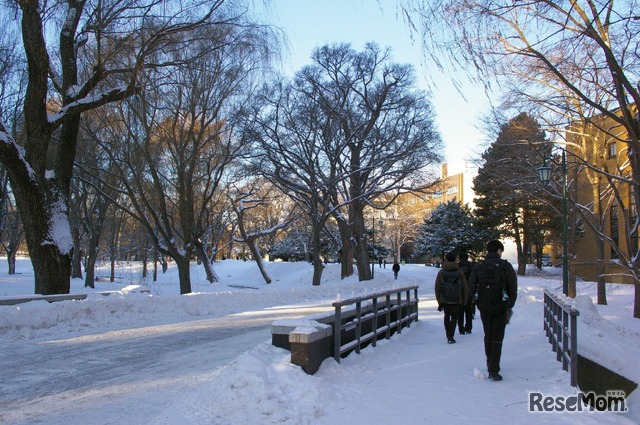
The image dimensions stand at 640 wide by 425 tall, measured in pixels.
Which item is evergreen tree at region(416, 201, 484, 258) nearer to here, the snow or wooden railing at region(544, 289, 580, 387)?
the snow

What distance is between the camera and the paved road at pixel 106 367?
229 inches

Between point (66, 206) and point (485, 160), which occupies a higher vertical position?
point (485, 160)

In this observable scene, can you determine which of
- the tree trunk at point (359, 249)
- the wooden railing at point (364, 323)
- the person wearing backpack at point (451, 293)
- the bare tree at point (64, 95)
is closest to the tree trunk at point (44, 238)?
the bare tree at point (64, 95)

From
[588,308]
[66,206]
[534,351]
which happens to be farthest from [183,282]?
[534,351]

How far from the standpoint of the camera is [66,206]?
15.5 meters

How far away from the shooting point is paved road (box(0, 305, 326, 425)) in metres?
5.80

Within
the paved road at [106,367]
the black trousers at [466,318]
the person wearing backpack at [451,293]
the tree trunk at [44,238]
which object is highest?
the tree trunk at [44,238]

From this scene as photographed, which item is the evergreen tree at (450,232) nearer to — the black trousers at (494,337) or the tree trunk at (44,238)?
the tree trunk at (44,238)

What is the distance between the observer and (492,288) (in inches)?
262

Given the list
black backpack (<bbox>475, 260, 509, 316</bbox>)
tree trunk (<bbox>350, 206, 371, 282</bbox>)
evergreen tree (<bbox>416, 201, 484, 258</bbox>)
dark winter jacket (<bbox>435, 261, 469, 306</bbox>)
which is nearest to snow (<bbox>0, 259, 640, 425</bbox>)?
dark winter jacket (<bbox>435, 261, 469, 306</bbox>)

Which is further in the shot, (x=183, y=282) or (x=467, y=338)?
(x=183, y=282)

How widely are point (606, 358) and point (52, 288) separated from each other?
45.5 ft

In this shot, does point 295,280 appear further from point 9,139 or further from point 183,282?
point 9,139

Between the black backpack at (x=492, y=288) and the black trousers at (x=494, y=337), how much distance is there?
0.28 feet
